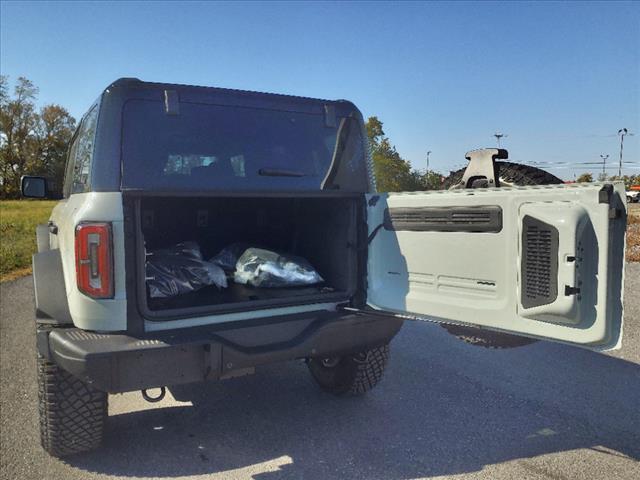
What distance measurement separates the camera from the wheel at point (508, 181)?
13.4ft

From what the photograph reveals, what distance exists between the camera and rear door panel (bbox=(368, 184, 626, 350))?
2215 mm

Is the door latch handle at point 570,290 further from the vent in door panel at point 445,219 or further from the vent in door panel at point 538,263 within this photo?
the vent in door panel at point 445,219

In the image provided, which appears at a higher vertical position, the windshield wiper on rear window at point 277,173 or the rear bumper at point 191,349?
the windshield wiper on rear window at point 277,173

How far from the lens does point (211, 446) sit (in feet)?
10.4

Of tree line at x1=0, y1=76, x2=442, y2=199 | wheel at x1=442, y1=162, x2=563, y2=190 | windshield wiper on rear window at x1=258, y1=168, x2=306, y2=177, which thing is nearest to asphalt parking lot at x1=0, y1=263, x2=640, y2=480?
wheel at x1=442, y1=162, x2=563, y2=190

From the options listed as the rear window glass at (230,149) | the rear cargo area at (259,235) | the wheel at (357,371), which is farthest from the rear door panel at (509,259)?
the wheel at (357,371)

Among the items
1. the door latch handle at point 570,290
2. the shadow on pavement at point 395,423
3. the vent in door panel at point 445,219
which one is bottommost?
the shadow on pavement at point 395,423

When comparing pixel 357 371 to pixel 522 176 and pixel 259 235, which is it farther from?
pixel 522 176

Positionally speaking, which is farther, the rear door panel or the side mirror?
the side mirror

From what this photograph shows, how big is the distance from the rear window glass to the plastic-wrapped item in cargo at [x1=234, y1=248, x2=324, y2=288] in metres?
0.63

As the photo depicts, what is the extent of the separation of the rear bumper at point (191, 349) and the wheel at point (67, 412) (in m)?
0.20

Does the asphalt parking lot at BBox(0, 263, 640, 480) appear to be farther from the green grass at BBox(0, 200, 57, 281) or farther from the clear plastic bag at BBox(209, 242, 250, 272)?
the green grass at BBox(0, 200, 57, 281)

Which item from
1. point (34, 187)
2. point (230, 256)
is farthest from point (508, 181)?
point (34, 187)

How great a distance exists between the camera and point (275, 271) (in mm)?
3578
